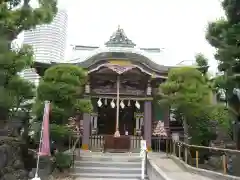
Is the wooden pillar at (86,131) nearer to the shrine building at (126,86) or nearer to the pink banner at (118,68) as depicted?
the shrine building at (126,86)

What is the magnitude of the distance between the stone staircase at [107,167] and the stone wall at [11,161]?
2.10 meters

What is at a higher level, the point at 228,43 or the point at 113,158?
the point at 228,43

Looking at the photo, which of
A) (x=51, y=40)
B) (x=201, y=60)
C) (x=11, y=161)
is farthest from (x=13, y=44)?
(x=51, y=40)

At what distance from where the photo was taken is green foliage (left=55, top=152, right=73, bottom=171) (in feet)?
34.4

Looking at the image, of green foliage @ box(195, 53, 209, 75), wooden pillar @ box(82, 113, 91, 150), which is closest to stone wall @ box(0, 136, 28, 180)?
wooden pillar @ box(82, 113, 91, 150)

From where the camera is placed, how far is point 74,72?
36.6ft

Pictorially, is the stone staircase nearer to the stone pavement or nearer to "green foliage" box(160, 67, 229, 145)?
the stone pavement

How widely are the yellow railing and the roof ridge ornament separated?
816 centimetres

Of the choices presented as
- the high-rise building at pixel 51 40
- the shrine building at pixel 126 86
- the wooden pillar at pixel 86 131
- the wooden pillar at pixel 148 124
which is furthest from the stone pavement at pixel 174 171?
the high-rise building at pixel 51 40

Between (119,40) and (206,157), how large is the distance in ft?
34.2

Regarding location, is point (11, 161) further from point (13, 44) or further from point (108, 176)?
point (13, 44)

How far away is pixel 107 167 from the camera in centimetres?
1119

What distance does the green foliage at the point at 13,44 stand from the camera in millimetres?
8781

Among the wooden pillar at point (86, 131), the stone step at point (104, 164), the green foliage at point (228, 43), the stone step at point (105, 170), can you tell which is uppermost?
the green foliage at point (228, 43)
